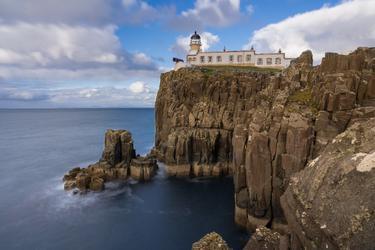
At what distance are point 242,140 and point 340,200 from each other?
29194 mm

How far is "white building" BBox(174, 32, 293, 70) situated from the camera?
9669cm

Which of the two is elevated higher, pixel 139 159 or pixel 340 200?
pixel 340 200

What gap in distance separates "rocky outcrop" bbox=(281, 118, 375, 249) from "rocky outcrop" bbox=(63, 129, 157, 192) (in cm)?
4673

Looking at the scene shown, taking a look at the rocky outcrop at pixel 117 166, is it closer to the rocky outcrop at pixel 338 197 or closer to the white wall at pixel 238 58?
the rocky outcrop at pixel 338 197

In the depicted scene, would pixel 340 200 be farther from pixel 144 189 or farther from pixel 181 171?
pixel 181 171

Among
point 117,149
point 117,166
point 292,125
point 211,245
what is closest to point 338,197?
point 211,245

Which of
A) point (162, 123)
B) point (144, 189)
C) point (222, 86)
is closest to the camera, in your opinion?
point (144, 189)

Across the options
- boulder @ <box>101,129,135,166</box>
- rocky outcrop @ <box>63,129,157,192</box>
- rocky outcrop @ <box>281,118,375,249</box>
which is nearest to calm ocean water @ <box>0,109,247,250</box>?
rocky outcrop @ <box>63,129,157,192</box>

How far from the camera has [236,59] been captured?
99812 mm

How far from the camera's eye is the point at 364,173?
8.77 m

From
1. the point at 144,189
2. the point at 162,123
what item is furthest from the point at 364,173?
the point at 162,123

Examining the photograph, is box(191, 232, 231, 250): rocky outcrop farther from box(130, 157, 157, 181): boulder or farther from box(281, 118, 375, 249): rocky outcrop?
box(130, 157, 157, 181): boulder

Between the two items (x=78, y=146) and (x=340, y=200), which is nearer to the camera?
(x=340, y=200)

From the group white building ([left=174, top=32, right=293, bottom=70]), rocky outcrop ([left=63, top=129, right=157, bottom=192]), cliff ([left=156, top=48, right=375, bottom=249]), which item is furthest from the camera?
white building ([left=174, top=32, right=293, bottom=70])
